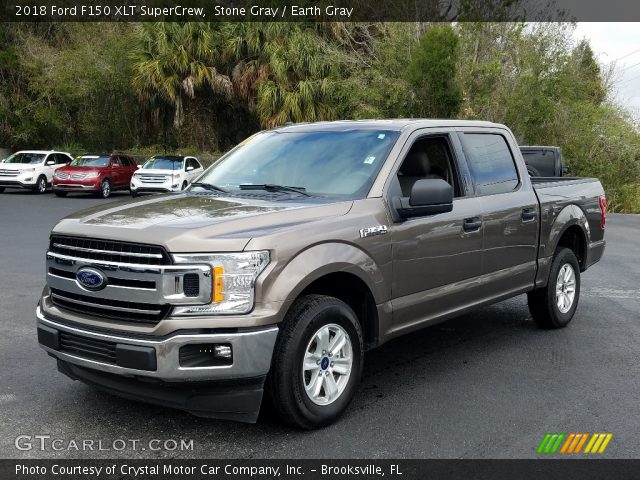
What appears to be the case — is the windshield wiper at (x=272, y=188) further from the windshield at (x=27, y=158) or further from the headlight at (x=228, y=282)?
the windshield at (x=27, y=158)

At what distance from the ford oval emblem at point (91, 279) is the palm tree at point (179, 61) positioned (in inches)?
983

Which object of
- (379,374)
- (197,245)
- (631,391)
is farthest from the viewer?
(379,374)

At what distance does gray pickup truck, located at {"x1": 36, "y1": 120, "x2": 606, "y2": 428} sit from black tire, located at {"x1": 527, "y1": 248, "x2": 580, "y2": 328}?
0.84m

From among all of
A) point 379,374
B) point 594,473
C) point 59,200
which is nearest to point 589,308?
point 379,374

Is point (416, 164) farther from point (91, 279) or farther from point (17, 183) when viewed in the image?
point (17, 183)

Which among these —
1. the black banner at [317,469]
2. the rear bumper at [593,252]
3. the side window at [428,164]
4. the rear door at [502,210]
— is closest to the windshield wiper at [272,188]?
the side window at [428,164]

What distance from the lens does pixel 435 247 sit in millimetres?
5203

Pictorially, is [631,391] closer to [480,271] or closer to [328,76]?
[480,271]

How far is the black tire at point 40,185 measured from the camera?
26.3 metres

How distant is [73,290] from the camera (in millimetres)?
4242

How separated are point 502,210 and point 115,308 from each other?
337 centimetres

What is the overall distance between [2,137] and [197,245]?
34.3 m

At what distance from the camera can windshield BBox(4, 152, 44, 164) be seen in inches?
1055

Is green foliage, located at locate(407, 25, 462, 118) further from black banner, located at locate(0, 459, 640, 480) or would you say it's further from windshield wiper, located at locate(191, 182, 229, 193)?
black banner, located at locate(0, 459, 640, 480)
